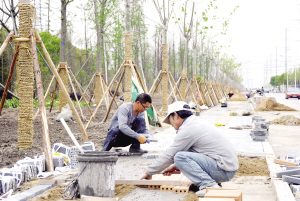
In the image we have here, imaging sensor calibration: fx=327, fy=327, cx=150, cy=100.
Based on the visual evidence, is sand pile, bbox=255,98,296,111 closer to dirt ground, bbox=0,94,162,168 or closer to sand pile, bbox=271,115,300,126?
sand pile, bbox=271,115,300,126

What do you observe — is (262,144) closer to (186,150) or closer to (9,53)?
(186,150)

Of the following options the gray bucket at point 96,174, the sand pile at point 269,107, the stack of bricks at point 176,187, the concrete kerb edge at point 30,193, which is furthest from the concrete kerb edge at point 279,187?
the sand pile at point 269,107

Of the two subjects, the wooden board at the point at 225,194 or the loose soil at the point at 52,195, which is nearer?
the wooden board at the point at 225,194

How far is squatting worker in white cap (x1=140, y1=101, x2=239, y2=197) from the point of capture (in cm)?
403

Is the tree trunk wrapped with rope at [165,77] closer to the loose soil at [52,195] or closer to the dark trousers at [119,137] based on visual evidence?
the dark trousers at [119,137]

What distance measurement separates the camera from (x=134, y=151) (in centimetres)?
681

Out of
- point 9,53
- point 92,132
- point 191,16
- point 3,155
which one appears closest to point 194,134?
point 3,155

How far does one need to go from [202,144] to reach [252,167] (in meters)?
1.90

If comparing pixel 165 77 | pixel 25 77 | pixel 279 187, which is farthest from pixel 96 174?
pixel 165 77

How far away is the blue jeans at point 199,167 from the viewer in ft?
13.2

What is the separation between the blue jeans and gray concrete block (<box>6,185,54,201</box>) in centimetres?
181

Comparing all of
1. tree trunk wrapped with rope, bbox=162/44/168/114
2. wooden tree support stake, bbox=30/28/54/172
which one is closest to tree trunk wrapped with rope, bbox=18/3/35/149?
wooden tree support stake, bbox=30/28/54/172

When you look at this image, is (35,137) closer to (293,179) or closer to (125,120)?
(125,120)

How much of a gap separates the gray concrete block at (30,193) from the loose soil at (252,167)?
2.90 metres
